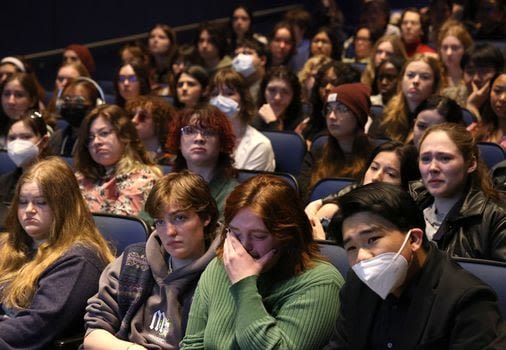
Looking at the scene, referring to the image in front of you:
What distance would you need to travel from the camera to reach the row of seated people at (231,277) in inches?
101

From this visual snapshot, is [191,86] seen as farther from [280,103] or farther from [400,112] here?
[400,112]

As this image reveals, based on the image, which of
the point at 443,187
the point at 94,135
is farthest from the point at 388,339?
the point at 94,135

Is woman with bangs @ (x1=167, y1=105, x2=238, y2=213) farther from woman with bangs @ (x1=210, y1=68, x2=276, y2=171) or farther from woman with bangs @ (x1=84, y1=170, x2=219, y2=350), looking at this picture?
woman with bangs @ (x1=84, y1=170, x2=219, y2=350)

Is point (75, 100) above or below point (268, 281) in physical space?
below

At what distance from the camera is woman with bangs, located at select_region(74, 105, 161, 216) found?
459cm

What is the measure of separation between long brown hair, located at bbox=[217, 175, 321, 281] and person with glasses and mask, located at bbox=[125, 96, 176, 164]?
2.55 meters

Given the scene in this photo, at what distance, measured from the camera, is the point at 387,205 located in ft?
8.46

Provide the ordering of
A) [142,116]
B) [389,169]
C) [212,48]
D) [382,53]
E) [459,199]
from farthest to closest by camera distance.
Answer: [212,48]
[382,53]
[142,116]
[389,169]
[459,199]

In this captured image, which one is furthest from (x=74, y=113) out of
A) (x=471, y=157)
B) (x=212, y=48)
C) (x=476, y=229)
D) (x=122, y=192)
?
(x=476, y=229)

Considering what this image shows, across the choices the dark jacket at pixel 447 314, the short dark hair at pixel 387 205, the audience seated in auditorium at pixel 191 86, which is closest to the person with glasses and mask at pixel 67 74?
the audience seated in auditorium at pixel 191 86

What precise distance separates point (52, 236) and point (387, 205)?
4.90 feet

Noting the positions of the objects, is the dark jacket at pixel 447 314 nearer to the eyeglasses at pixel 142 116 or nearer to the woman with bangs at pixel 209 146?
the woman with bangs at pixel 209 146

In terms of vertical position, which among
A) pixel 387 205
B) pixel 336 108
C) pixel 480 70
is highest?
pixel 387 205

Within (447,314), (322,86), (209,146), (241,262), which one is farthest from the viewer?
(322,86)
